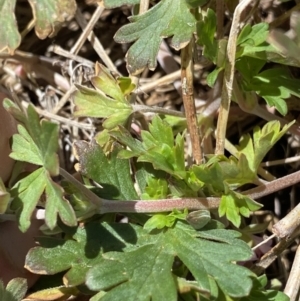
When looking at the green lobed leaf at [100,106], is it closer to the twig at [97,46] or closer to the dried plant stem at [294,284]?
the twig at [97,46]

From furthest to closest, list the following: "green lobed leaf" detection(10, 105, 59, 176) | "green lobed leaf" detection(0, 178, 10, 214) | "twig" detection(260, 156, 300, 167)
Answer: "twig" detection(260, 156, 300, 167) → "green lobed leaf" detection(0, 178, 10, 214) → "green lobed leaf" detection(10, 105, 59, 176)

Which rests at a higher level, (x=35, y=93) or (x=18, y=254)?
(x=35, y=93)

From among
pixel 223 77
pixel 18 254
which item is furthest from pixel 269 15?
pixel 18 254

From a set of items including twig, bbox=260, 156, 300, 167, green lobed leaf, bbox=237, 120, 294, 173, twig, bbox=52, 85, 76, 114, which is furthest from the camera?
twig, bbox=52, 85, 76, 114

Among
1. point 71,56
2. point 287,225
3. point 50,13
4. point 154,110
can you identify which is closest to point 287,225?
point 287,225

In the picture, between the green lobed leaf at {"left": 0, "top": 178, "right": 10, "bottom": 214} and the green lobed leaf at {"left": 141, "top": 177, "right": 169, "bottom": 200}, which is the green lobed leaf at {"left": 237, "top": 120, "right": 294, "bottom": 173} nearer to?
the green lobed leaf at {"left": 141, "top": 177, "right": 169, "bottom": 200}

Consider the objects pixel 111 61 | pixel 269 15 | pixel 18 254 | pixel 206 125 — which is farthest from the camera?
pixel 111 61

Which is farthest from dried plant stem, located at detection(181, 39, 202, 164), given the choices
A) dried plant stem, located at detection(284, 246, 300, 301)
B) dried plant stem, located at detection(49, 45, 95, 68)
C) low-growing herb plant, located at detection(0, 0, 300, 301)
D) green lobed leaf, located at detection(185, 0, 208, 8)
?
dried plant stem, located at detection(49, 45, 95, 68)

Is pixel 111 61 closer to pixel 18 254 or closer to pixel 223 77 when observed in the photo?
pixel 223 77
